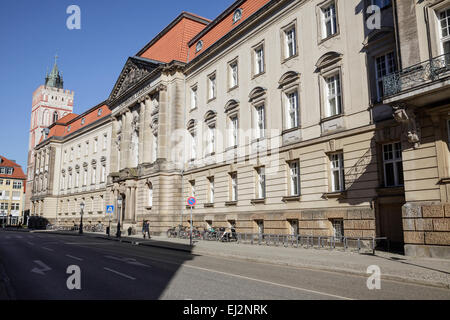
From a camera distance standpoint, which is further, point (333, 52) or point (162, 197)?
point (162, 197)

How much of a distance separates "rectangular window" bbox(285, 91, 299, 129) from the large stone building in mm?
118

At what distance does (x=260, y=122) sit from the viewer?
86.6 feet

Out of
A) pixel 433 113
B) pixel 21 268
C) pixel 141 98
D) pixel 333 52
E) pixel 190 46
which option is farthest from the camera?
pixel 141 98

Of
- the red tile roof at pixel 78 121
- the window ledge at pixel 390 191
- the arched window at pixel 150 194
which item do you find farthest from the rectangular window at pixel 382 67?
the red tile roof at pixel 78 121

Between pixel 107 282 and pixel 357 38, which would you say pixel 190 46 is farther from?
pixel 107 282

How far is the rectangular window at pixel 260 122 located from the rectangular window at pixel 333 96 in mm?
5682

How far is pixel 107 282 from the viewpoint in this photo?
396 inches

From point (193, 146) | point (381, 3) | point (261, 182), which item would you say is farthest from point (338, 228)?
point (193, 146)

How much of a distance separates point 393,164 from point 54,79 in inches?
4738

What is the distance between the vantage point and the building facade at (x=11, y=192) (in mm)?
98875

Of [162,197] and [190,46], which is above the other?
[190,46]

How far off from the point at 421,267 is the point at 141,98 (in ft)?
111

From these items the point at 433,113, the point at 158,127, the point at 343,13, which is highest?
the point at 343,13

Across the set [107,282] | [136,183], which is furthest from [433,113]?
[136,183]
